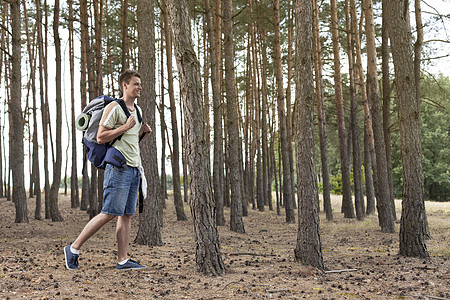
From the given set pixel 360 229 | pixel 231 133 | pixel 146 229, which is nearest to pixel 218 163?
pixel 231 133

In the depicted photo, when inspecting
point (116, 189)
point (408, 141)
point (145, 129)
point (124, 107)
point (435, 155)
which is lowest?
point (116, 189)

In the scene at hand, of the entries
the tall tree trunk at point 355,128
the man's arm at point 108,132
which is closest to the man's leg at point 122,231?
the man's arm at point 108,132

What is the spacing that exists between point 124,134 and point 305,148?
235cm

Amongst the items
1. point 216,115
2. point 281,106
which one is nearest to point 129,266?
point 216,115

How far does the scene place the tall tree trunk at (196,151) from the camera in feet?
15.3

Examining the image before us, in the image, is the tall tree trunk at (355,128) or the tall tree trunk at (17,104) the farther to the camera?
the tall tree trunk at (355,128)

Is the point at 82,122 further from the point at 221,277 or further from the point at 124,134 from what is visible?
the point at 221,277

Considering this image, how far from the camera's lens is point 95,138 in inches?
169

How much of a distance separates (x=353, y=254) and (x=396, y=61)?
319 cm

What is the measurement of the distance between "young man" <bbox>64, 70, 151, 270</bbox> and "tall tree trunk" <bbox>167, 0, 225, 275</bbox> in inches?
22.3

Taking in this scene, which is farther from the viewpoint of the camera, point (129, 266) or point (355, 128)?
point (355, 128)

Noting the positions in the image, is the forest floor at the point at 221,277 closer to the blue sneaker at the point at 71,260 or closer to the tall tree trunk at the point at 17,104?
the blue sneaker at the point at 71,260

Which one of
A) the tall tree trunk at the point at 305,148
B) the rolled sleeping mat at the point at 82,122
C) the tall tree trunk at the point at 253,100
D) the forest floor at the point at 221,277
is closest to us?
the forest floor at the point at 221,277

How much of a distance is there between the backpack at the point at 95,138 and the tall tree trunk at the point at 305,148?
2294 mm
